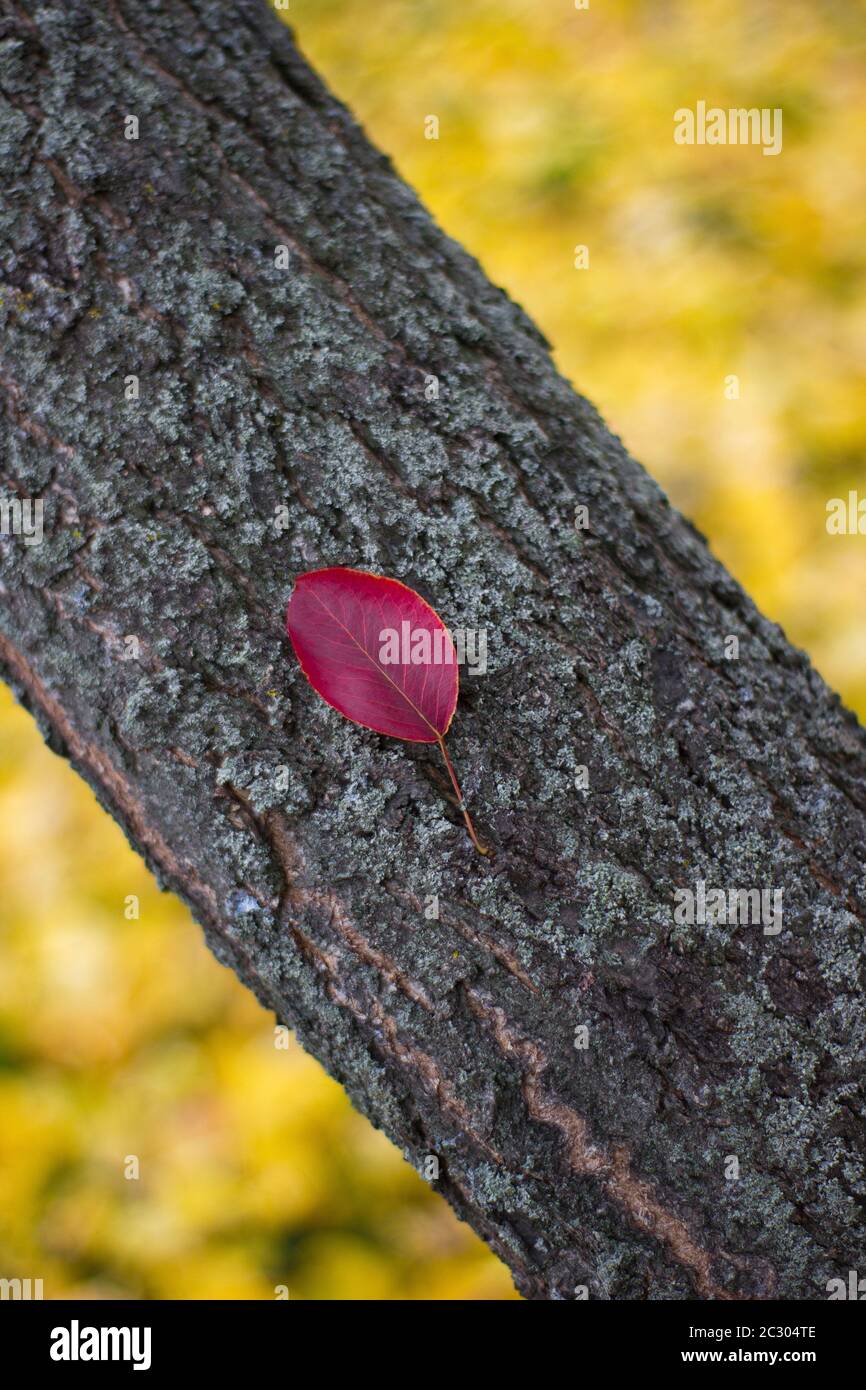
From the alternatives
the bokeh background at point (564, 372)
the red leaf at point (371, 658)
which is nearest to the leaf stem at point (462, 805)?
the red leaf at point (371, 658)

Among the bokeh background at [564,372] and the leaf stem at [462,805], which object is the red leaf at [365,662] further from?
the bokeh background at [564,372]

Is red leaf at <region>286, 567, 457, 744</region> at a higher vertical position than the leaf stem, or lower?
higher

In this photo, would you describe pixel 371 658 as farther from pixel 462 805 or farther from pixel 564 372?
pixel 564 372

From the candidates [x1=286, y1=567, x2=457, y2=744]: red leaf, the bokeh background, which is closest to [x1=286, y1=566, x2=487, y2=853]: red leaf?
[x1=286, y1=567, x2=457, y2=744]: red leaf

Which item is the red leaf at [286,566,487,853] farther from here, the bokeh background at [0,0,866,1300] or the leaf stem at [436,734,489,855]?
the bokeh background at [0,0,866,1300]

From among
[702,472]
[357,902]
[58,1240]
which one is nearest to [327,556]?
[357,902]

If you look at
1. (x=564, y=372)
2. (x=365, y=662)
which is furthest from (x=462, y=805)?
(x=564, y=372)

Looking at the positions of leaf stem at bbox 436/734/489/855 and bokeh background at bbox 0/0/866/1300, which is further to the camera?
bokeh background at bbox 0/0/866/1300
